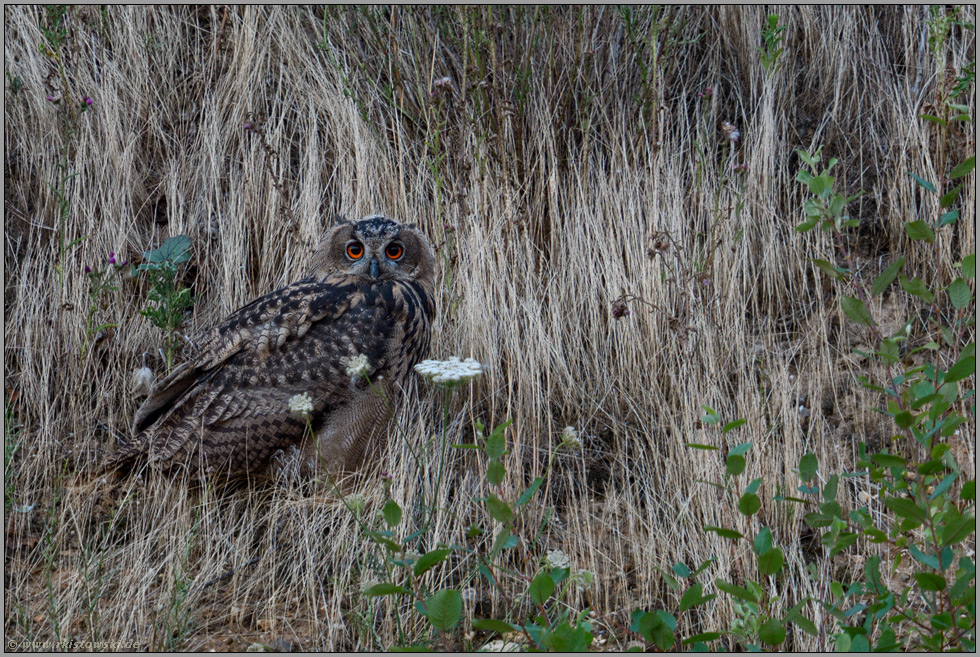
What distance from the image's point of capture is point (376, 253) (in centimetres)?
328

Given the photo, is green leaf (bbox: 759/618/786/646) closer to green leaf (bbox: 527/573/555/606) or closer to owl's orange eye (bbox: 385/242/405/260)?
green leaf (bbox: 527/573/555/606)

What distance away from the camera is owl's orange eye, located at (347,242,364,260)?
3291 mm

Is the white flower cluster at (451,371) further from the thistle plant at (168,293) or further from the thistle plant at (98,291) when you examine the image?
the thistle plant at (98,291)

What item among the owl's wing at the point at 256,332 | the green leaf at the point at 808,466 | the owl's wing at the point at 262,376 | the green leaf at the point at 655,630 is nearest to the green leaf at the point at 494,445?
the green leaf at the point at 655,630

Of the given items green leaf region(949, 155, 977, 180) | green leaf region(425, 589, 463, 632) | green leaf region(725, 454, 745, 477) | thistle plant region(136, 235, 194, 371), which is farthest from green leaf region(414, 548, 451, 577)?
thistle plant region(136, 235, 194, 371)

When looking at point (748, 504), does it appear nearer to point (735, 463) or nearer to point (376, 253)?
point (735, 463)

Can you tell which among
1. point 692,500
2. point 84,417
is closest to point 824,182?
point 692,500

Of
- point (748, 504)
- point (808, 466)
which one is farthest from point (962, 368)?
point (748, 504)

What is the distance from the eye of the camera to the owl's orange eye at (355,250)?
3291mm

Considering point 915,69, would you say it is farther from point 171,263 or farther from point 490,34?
point 171,263

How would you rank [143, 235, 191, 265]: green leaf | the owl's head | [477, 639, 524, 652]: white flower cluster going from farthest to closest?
[143, 235, 191, 265]: green leaf, the owl's head, [477, 639, 524, 652]: white flower cluster

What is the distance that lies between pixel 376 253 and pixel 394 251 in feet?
0.27

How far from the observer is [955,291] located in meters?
1.88

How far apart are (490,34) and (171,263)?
1.78m
